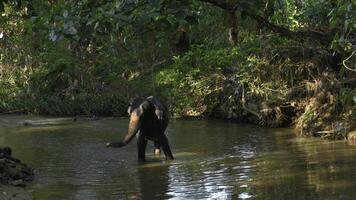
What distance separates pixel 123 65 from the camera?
26172mm

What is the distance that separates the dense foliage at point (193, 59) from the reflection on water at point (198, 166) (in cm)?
112

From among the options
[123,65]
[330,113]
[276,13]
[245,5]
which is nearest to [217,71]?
[330,113]

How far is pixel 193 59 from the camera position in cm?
1953

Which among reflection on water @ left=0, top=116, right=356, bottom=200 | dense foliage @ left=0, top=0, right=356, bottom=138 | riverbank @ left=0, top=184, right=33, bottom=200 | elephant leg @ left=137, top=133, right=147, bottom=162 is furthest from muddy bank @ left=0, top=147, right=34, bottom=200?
dense foliage @ left=0, top=0, right=356, bottom=138

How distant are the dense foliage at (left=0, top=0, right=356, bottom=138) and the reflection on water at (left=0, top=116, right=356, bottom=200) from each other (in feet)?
3.67

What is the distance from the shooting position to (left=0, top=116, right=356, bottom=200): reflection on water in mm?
8508

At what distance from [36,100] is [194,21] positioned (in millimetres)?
19713

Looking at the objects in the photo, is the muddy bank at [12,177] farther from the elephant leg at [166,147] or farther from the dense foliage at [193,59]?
the elephant leg at [166,147]

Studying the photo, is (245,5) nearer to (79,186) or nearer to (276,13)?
(79,186)

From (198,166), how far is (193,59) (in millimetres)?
9194

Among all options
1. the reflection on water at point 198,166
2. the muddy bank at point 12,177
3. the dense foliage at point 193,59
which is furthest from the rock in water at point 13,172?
the dense foliage at point 193,59

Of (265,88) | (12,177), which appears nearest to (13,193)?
(12,177)

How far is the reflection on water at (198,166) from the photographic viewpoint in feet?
27.9

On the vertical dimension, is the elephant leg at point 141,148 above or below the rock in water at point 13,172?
above
